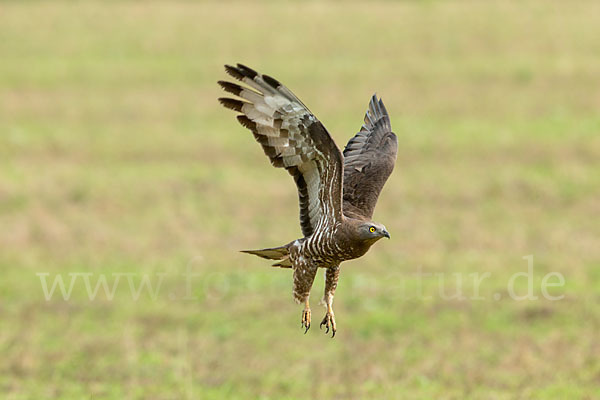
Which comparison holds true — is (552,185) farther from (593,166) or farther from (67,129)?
(67,129)

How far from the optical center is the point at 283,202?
61.6 ft

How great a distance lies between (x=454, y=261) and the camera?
15.8m

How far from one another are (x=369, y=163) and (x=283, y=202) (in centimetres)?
1231

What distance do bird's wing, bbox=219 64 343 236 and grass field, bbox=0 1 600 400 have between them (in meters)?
6.11

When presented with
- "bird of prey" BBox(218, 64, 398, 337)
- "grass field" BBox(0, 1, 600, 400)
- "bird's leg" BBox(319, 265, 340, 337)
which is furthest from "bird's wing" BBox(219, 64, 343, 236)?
"grass field" BBox(0, 1, 600, 400)

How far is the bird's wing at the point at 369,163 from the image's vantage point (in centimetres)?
608

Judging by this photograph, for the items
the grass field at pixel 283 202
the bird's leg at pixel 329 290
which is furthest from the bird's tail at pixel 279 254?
the grass field at pixel 283 202

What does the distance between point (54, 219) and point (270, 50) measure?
43.9 ft

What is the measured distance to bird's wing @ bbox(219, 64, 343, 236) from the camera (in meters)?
5.40

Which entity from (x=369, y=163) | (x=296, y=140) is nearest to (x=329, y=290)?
(x=296, y=140)

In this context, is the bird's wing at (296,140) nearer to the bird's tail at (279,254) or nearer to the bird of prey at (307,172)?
the bird of prey at (307,172)

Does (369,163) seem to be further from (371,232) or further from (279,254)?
(371,232)

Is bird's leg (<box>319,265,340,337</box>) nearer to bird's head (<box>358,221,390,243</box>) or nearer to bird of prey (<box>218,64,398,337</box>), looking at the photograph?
bird of prey (<box>218,64,398,337</box>)

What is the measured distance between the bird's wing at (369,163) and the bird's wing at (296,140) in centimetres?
29
